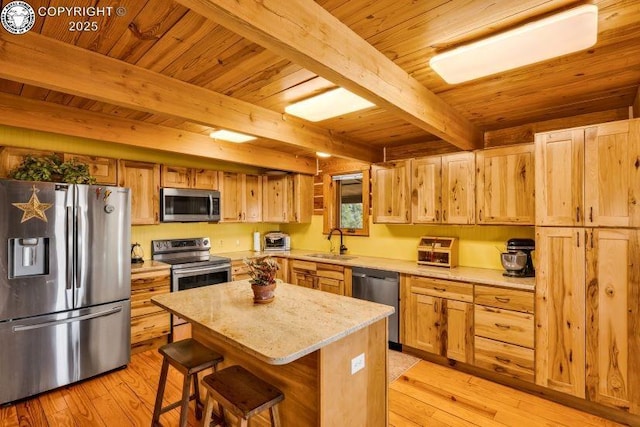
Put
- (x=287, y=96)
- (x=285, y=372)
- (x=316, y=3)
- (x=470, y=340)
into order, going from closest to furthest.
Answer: (x=316, y=3)
(x=285, y=372)
(x=287, y=96)
(x=470, y=340)

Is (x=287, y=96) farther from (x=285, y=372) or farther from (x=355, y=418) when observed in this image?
(x=355, y=418)

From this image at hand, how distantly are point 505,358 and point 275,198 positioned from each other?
353 cm

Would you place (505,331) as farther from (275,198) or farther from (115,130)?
(115,130)

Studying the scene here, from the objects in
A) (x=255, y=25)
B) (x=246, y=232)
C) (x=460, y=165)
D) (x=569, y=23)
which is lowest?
(x=246, y=232)

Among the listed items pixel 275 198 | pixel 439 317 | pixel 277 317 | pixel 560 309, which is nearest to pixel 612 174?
pixel 560 309

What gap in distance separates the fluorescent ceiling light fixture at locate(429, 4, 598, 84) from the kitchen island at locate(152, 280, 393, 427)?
4.95 feet

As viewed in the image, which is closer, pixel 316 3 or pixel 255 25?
pixel 255 25

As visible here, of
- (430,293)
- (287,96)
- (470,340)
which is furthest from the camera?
(430,293)

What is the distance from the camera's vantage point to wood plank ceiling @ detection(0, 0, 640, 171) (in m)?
1.46

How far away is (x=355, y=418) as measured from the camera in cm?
184

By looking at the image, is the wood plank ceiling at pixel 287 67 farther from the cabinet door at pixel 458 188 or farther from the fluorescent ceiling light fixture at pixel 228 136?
the fluorescent ceiling light fixture at pixel 228 136

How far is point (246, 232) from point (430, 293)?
3040 millimetres

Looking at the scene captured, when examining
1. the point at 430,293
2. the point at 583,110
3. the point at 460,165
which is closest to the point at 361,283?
the point at 430,293

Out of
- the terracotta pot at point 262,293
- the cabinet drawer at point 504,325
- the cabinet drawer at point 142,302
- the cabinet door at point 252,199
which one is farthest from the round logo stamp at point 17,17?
the cabinet drawer at point 504,325
